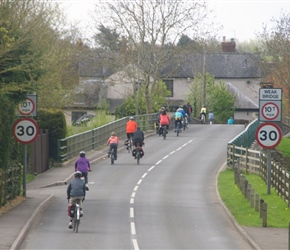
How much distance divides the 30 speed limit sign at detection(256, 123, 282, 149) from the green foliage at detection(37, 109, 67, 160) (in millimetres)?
15204

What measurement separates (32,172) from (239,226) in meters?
15.5

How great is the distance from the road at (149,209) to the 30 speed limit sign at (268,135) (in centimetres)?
241

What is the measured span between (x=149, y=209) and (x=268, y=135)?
13.5 feet

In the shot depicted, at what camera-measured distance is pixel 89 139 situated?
42438 mm

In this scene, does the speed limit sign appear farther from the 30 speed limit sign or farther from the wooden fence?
the wooden fence

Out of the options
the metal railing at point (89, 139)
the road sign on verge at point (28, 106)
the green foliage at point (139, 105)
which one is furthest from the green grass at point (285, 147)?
the road sign on verge at point (28, 106)

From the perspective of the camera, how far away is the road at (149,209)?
18.7 m

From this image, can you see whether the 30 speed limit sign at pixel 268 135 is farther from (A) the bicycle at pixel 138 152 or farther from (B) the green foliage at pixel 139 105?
(B) the green foliage at pixel 139 105

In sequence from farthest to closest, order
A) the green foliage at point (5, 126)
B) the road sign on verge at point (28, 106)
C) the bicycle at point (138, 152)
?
1. the bicycle at point (138, 152)
2. the road sign on verge at point (28, 106)
3. the green foliage at point (5, 126)

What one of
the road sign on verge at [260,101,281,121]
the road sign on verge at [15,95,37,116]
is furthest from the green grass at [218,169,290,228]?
the road sign on verge at [15,95,37,116]

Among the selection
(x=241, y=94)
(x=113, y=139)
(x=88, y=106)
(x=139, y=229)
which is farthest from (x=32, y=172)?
(x=241, y=94)

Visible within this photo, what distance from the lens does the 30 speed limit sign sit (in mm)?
23844

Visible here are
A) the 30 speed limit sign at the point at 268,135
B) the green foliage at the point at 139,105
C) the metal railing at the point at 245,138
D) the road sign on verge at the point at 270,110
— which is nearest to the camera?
the 30 speed limit sign at the point at 268,135

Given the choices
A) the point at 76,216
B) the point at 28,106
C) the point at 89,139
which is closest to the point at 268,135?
the point at 76,216
